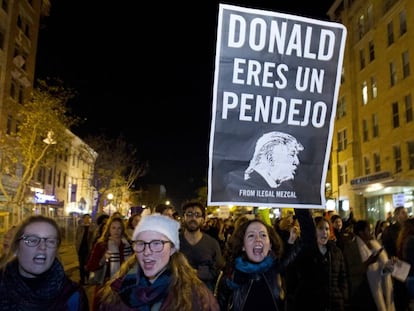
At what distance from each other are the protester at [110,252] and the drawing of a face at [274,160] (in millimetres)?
3989

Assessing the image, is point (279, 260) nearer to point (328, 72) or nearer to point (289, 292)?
point (328, 72)

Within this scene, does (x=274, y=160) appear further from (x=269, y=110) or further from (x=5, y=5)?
(x=5, y=5)

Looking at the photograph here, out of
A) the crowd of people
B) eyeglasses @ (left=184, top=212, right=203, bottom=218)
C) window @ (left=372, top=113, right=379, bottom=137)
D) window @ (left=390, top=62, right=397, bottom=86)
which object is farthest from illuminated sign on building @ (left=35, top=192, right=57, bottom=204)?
the crowd of people

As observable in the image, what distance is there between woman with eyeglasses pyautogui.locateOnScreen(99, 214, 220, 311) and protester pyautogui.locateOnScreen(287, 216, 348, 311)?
2081 millimetres

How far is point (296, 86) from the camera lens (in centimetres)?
426

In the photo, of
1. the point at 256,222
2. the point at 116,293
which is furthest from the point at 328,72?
the point at 116,293

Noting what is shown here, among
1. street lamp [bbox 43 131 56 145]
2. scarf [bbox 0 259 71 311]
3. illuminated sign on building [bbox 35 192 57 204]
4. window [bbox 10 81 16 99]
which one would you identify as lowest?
scarf [bbox 0 259 71 311]

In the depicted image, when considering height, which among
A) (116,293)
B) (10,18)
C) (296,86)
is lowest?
(116,293)

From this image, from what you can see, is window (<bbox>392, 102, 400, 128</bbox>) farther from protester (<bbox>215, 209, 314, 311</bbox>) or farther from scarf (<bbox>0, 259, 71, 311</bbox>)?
scarf (<bbox>0, 259, 71, 311</bbox>)

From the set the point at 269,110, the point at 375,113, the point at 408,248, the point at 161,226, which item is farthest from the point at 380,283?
the point at 375,113

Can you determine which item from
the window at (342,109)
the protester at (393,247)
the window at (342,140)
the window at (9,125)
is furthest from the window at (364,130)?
the protester at (393,247)

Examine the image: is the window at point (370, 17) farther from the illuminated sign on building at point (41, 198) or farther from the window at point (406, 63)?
the illuminated sign on building at point (41, 198)

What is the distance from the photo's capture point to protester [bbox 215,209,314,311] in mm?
3691

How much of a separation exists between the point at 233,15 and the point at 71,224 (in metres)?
31.1
